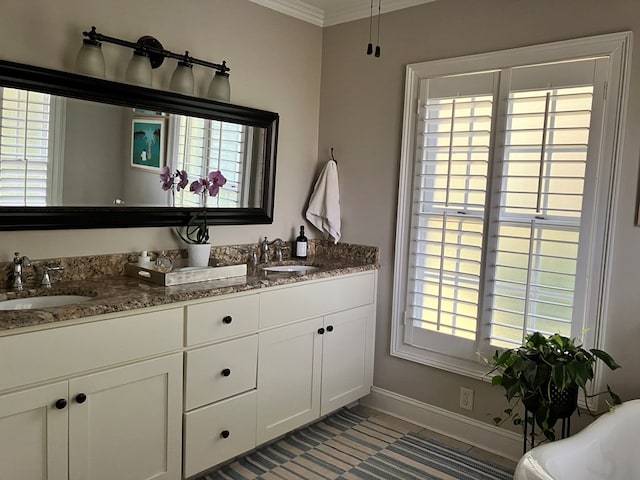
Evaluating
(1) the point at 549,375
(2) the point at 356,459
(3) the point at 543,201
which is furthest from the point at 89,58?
(1) the point at 549,375

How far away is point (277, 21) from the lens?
328 cm

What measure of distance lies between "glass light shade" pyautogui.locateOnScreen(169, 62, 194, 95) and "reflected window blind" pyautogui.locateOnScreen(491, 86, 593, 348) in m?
1.62

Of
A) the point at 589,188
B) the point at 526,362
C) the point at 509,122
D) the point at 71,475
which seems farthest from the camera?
the point at 509,122

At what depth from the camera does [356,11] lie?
3371mm

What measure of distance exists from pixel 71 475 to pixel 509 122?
249 centimetres


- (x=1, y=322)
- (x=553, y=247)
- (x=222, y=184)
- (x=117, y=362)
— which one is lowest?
(x=117, y=362)

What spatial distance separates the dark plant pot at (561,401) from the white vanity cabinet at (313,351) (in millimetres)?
1174

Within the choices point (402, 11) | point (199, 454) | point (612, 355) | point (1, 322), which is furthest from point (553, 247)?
point (1, 322)

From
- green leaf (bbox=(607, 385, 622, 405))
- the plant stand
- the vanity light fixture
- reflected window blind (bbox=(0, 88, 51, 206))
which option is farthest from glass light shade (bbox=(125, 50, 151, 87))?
green leaf (bbox=(607, 385, 622, 405))

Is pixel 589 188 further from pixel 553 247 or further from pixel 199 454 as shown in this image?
pixel 199 454

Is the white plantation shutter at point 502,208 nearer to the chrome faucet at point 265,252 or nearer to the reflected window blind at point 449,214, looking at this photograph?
the reflected window blind at point 449,214

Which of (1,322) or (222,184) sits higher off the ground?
(222,184)

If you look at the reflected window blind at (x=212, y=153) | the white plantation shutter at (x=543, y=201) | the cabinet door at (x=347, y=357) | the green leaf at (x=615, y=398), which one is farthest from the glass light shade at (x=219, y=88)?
the green leaf at (x=615, y=398)

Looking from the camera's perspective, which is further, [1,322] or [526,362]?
[526,362]
